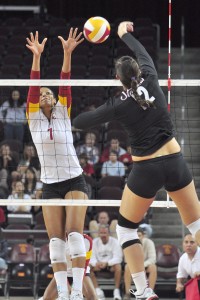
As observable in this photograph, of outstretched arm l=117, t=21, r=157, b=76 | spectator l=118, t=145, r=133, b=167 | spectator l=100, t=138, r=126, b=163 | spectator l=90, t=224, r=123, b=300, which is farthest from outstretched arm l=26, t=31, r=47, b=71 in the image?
spectator l=118, t=145, r=133, b=167

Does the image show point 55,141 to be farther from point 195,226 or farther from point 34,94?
point 195,226

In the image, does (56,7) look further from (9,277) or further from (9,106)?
(9,277)

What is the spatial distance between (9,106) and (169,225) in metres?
4.22

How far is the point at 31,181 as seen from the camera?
1600 centimetres

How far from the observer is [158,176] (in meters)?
8.02

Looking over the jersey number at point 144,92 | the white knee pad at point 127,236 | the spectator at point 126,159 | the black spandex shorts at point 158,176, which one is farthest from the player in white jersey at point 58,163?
the spectator at point 126,159

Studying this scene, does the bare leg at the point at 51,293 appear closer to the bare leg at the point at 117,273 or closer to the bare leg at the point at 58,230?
the bare leg at the point at 58,230

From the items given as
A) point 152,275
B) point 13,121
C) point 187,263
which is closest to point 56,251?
point 187,263

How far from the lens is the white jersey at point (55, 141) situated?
930 centimetres

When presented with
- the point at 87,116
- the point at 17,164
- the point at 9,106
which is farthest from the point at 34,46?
the point at 9,106

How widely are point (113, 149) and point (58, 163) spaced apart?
24.7 ft

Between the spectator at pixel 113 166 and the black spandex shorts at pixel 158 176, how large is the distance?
8.30 meters

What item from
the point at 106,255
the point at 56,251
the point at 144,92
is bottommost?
the point at 106,255

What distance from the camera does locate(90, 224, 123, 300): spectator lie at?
1500 centimetres
